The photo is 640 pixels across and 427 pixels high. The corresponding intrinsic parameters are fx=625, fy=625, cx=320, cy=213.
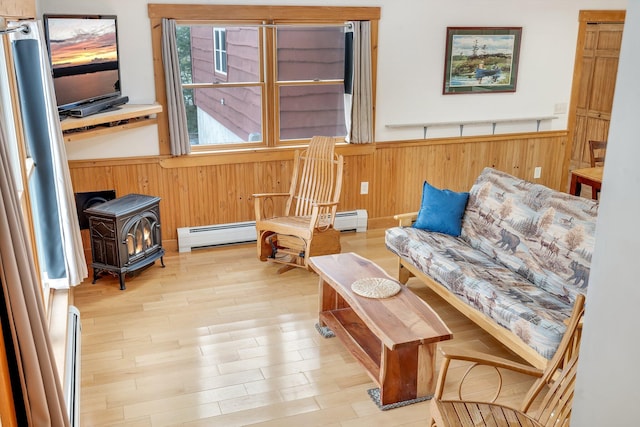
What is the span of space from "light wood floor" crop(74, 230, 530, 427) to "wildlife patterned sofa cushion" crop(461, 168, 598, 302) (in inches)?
21.9

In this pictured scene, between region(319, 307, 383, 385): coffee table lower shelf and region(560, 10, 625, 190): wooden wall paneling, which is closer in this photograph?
region(319, 307, 383, 385): coffee table lower shelf

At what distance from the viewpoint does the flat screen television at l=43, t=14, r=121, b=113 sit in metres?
4.59

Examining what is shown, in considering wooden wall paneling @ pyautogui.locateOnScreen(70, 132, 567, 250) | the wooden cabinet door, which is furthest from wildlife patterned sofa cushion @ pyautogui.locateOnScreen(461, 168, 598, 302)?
the wooden cabinet door

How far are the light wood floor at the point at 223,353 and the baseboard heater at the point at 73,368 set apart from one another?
0.12m

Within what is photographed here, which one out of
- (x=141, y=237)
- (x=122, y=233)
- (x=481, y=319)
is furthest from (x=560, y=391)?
(x=141, y=237)

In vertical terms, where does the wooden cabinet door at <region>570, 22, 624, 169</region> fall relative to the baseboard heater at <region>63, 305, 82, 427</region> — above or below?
above

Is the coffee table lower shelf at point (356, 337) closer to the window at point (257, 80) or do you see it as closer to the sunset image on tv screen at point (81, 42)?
the window at point (257, 80)

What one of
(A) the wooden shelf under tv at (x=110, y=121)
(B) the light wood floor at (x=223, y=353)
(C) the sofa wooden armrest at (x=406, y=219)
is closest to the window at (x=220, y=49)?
(A) the wooden shelf under tv at (x=110, y=121)

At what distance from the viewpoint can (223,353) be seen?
4.01m

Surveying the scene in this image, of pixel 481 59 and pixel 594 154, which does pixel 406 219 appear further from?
pixel 594 154

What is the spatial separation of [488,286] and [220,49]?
3241 millimetres

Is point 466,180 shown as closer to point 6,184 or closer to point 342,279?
point 342,279

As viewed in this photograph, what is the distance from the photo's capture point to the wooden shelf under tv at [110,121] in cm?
467

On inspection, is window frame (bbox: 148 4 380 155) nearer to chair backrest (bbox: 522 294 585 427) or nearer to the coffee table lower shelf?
the coffee table lower shelf
